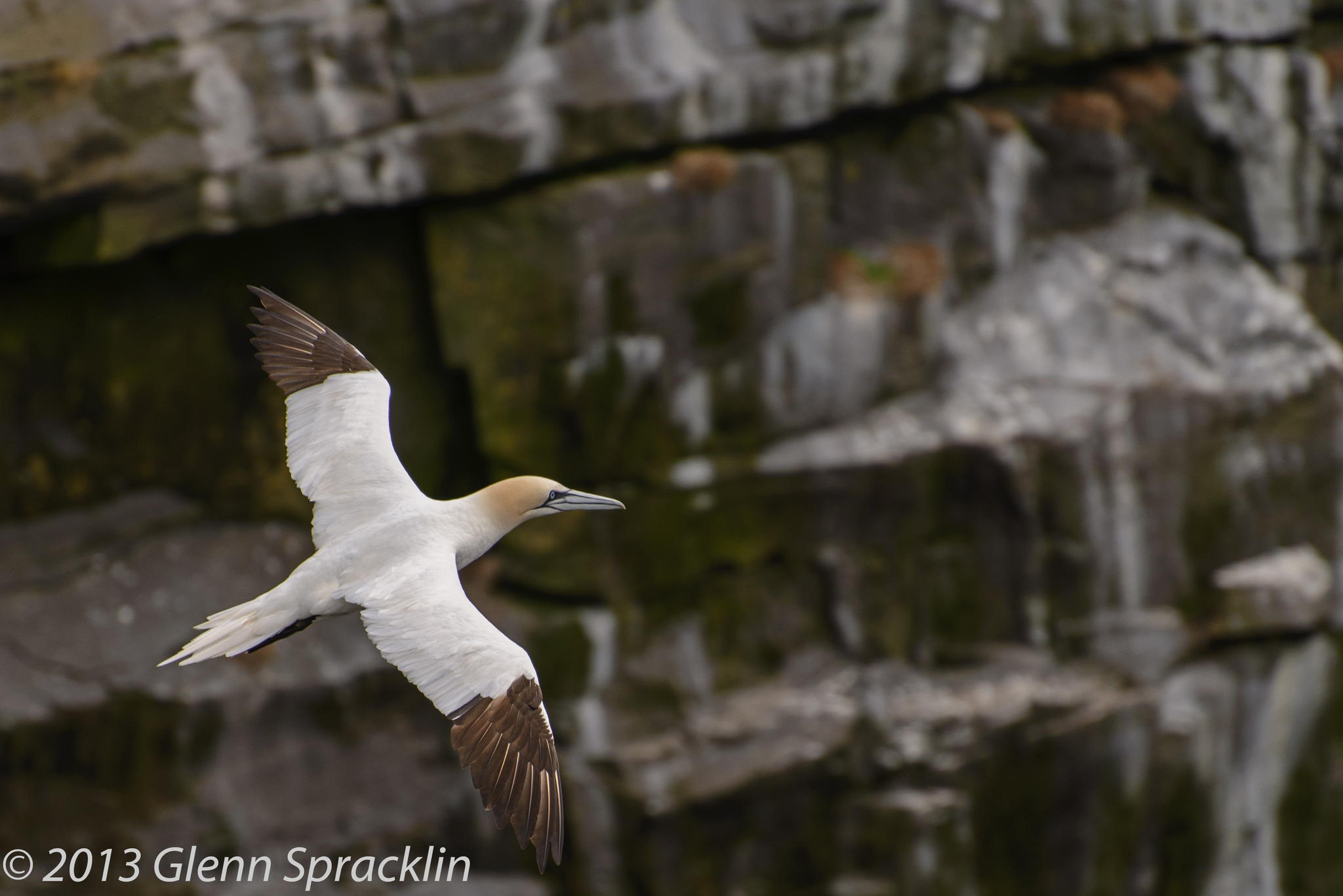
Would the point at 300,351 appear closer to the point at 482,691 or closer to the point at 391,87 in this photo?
the point at 482,691

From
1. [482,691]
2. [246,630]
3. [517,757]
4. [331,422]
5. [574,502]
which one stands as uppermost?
[331,422]

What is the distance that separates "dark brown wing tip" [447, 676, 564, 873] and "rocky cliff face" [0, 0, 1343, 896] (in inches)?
154

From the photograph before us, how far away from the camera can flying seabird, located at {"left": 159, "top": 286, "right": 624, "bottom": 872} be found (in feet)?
13.7

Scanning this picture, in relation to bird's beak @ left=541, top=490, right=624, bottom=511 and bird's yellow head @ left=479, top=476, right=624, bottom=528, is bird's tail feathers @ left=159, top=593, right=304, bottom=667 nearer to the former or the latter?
bird's yellow head @ left=479, top=476, right=624, bottom=528

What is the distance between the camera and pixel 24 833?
294 inches

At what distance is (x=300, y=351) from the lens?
207 inches

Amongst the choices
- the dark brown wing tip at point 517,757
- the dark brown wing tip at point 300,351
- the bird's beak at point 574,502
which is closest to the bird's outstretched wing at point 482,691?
the dark brown wing tip at point 517,757

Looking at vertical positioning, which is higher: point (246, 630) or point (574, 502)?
point (574, 502)

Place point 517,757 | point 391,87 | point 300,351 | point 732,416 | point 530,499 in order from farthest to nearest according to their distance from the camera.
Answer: point 732,416 → point 391,87 → point 300,351 → point 530,499 → point 517,757

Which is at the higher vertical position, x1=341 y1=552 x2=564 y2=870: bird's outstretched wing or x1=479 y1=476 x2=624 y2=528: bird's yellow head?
x1=479 y1=476 x2=624 y2=528: bird's yellow head

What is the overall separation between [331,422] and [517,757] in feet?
4.90

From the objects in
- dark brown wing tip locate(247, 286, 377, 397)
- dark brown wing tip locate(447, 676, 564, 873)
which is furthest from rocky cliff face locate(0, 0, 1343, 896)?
dark brown wing tip locate(447, 676, 564, 873)

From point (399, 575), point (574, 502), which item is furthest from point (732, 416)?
point (399, 575)

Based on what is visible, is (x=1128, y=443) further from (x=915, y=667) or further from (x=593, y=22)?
(x=593, y=22)
